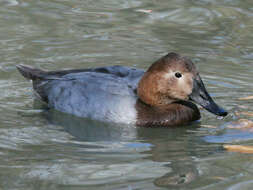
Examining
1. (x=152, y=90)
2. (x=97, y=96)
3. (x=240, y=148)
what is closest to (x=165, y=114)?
(x=152, y=90)

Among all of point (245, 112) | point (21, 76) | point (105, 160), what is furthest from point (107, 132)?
point (21, 76)

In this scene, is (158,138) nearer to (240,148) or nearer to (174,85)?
(174,85)

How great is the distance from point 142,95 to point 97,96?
51 cm

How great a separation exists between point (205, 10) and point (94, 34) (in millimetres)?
2417

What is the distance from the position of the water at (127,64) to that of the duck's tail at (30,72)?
0.21m

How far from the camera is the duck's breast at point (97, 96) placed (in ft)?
21.2

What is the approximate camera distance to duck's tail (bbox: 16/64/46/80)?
296 inches

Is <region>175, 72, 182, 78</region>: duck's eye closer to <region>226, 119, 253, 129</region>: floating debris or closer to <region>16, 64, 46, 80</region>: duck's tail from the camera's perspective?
<region>226, 119, 253, 129</region>: floating debris

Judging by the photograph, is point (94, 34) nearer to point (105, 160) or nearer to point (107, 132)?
point (107, 132)

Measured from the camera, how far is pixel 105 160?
5223 millimetres

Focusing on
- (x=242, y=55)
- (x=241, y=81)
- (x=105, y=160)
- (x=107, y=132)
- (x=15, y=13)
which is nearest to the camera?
(x=105, y=160)

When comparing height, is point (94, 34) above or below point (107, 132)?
above

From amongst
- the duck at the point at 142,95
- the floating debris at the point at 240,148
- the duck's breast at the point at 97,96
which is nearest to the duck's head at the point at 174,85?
the duck at the point at 142,95

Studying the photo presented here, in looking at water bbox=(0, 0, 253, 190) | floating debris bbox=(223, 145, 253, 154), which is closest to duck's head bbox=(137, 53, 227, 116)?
water bbox=(0, 0, 253, 190)
